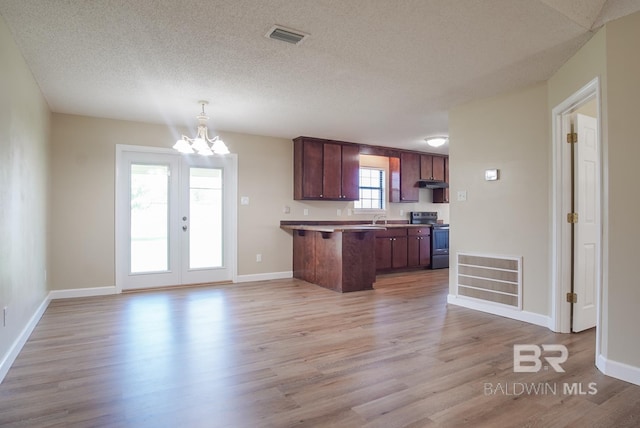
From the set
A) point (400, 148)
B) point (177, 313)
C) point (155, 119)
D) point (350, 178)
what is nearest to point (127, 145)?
point (155, 119)

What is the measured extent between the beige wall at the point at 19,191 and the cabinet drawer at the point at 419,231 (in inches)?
215

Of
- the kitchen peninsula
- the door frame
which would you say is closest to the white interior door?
the door frame

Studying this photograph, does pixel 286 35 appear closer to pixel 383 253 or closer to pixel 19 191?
pixel 19 191

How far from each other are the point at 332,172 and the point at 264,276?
2.09 meters

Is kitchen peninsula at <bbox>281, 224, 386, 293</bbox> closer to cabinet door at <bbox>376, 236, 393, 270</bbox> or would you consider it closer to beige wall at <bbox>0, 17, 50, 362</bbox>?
cabinet door at <bbox>376, 236, 393, 270</bbox>

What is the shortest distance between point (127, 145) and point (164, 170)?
0.57 metres

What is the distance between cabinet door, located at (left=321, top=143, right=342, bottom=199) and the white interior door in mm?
3662

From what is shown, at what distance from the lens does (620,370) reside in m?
2.35

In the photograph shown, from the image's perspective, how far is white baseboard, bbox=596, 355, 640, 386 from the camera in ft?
7.50

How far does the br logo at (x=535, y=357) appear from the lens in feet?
8.30

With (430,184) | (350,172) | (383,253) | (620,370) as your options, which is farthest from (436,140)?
(620,370)

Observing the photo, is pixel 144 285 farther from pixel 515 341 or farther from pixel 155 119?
pixel 515 341

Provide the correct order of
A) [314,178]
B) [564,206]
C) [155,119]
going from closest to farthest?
[564,206]
[155,119]
[314,178]

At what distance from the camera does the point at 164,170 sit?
5289 mm
